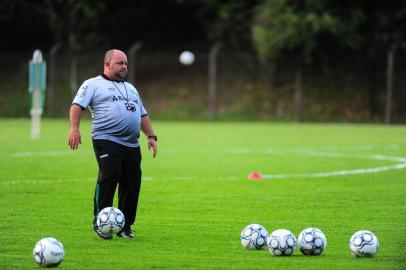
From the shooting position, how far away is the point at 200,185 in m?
17.1

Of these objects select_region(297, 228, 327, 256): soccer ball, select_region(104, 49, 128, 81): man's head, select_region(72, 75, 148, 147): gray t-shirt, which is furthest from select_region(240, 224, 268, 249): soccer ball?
select_region(104, 49, 128, 81): man's head

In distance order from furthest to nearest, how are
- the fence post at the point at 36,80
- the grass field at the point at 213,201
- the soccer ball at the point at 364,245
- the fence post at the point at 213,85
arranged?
1. the fence post at the point at 213,85
2. the fence post at the point at 36,80
3. the grass field at the point at 213,201
4. the soccer ball at the point at 364,245

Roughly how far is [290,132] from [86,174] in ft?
52.5

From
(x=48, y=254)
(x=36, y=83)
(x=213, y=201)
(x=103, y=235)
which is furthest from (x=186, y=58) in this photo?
(x=48, y=254)

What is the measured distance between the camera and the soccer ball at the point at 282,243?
9.41 m

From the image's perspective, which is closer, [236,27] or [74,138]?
[74,138]

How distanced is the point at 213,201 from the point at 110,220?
4.27 metres

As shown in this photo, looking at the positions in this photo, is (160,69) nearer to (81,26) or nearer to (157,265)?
(81,26)

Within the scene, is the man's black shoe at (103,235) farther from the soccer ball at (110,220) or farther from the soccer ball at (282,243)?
the soccer ball at (282,243)

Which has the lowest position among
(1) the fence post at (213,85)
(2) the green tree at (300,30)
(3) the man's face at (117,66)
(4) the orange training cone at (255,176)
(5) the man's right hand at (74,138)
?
(4) the orange training cone at (255,176)

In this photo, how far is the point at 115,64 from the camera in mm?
11055

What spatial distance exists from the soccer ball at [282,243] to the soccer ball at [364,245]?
0.59m

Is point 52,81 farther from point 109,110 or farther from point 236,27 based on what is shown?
point 109,110

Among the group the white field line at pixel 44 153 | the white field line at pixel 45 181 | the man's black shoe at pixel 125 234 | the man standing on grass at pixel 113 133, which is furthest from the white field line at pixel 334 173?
the man's black shoe at pixel 125 234
